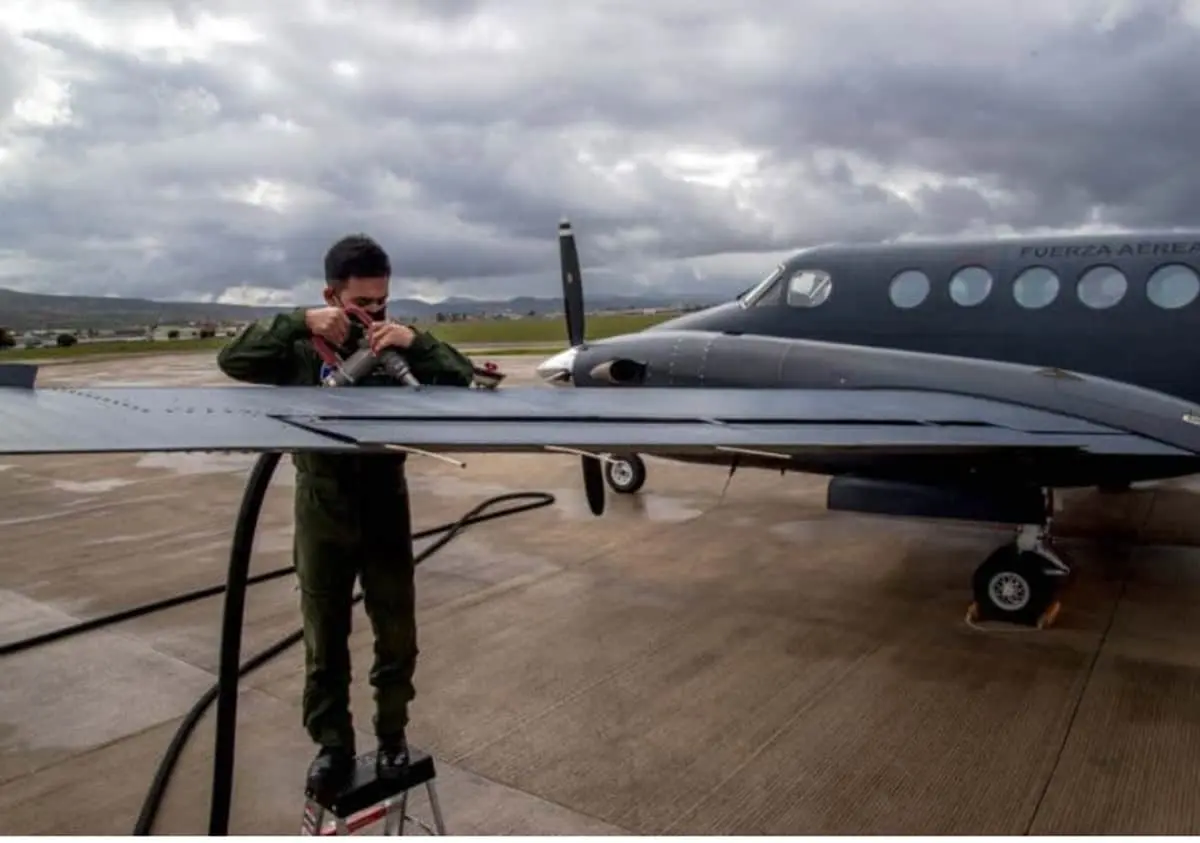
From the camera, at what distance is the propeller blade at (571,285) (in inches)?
450

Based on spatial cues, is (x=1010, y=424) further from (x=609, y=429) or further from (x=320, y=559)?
(x=320, y=559)

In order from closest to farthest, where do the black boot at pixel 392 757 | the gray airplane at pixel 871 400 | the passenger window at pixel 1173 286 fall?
the gray airplane at pixel 871 400 → the black boot at pixel 392 757 → the passenger window at pixel 1173 286

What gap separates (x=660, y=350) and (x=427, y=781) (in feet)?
19.4

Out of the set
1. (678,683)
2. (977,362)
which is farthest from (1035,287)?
(678,683)

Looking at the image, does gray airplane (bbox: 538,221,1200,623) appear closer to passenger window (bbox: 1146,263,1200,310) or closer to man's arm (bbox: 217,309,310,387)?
passenger window (bbox: 1146,263,1200,310)

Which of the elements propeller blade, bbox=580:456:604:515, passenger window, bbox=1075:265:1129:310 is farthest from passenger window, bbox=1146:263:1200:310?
propeller blade, bbox=580:456:604:515

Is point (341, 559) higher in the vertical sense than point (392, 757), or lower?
higher

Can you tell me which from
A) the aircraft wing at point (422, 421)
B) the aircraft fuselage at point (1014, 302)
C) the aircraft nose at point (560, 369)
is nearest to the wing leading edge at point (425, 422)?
the aircraft wing at point (422, 421)

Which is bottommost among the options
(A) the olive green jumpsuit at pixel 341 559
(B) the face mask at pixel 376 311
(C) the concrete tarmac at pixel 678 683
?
(C) the concrete tarmac at pixel 678 683

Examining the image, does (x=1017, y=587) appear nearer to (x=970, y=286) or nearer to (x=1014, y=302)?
(x=1014, y=302)

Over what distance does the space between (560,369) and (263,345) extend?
6.53 meters

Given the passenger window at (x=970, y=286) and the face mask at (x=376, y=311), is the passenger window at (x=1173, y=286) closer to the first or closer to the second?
the passenger window at (x=970, y=286)

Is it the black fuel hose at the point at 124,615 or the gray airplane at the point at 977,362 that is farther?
the gray airplane at the point at 977,362

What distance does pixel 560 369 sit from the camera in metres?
10.0
